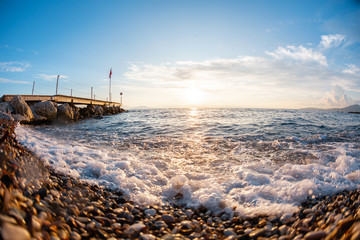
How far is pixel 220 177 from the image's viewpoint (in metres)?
4.31

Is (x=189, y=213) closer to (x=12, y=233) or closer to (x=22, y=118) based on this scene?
(x=12, y=233)

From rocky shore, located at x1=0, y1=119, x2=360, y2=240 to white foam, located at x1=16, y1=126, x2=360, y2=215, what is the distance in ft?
0.93

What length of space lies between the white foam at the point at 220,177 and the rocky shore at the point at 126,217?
11.1 inches

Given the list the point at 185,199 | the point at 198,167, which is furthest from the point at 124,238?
the point at 198,167

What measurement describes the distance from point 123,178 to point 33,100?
18.6 meters

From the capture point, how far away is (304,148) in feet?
22.6

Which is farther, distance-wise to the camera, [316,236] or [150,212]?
[150,212]

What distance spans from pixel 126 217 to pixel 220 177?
8.47 ft

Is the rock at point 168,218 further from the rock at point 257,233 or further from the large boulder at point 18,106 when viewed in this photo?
the large boulder at point 18,106

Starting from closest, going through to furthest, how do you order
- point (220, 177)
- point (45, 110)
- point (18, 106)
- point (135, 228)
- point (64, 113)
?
point (135, 228)
point (220, 177)
point (18, 106)
point (45, 110)
point (64, 113)

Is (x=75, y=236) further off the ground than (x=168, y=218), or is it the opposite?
(x=75, y=236)

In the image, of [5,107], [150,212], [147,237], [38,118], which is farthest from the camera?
[38,118]

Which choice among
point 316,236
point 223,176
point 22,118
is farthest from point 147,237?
point 22,118

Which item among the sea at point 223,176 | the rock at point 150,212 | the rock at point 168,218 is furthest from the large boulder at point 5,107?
the rock at point 168,218
